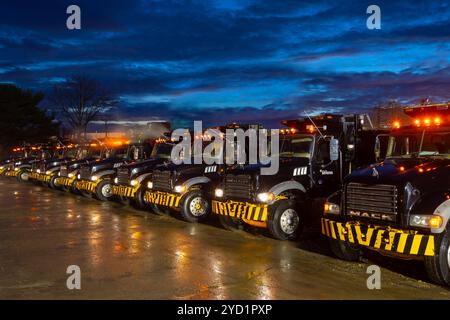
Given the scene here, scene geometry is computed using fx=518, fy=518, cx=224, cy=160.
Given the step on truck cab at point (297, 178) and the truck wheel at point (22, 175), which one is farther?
the truck wheel at point (22, 175)

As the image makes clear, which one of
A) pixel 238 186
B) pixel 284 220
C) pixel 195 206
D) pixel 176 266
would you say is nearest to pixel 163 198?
pixel 195 206

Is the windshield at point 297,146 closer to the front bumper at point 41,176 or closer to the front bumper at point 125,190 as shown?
the front bumper at point 125,190

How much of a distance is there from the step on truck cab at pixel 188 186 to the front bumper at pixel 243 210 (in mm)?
1316

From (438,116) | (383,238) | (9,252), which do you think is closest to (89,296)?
(9,252)

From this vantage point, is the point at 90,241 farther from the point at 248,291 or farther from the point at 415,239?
the point at 415,239

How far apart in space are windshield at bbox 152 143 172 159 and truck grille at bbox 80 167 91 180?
3.11 metres

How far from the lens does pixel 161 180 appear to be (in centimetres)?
1265

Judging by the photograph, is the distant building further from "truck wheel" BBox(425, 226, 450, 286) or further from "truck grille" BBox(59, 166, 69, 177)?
"truck grille" BBox(59, 166, 69, 177)

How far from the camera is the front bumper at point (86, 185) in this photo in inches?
671

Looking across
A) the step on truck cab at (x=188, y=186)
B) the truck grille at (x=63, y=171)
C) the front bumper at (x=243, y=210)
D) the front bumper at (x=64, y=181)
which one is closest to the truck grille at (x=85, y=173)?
the front bumper at (x=64, y=181)

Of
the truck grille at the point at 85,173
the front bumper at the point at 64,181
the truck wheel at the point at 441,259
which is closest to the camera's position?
the truck wheel at the point at 441,259

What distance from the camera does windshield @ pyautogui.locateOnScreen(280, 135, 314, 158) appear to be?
1002cm
